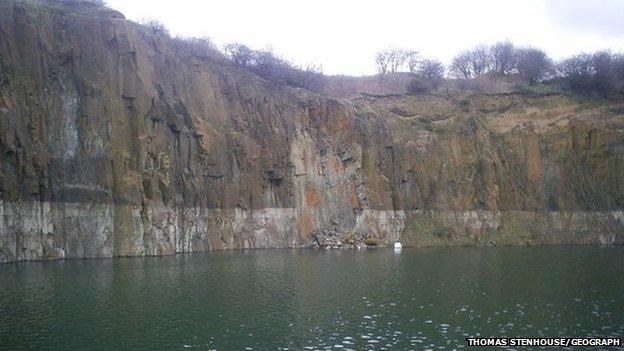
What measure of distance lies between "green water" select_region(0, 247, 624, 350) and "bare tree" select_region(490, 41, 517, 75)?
159 feet

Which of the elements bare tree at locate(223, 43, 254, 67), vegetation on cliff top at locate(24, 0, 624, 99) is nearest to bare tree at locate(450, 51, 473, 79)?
vegetation on cliff top at locate(24, 0, 624, 99)

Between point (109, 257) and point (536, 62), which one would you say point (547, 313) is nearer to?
point (109, 257)

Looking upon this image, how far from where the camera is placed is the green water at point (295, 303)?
20.1m

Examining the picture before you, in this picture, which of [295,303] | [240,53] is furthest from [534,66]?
[295,303]

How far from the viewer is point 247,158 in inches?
2270

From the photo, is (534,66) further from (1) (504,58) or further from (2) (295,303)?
(2) (295,303)

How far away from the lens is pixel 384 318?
23.6 metres

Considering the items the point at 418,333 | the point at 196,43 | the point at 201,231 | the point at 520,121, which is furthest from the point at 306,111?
the point at 418,333

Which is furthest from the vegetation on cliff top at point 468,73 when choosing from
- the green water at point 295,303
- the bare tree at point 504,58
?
the green water at point 295,303

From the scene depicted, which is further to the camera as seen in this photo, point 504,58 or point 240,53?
point 504,58

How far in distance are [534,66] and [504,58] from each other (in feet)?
16.3

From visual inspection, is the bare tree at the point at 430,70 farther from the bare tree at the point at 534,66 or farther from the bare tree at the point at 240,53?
the bare tree at the point at 240,53

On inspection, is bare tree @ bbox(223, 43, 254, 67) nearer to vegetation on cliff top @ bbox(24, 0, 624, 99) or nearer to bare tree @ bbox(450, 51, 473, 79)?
vegetation on cliff top @ bbox(24, 0, 624, 99)

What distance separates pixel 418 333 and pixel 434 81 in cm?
5969
